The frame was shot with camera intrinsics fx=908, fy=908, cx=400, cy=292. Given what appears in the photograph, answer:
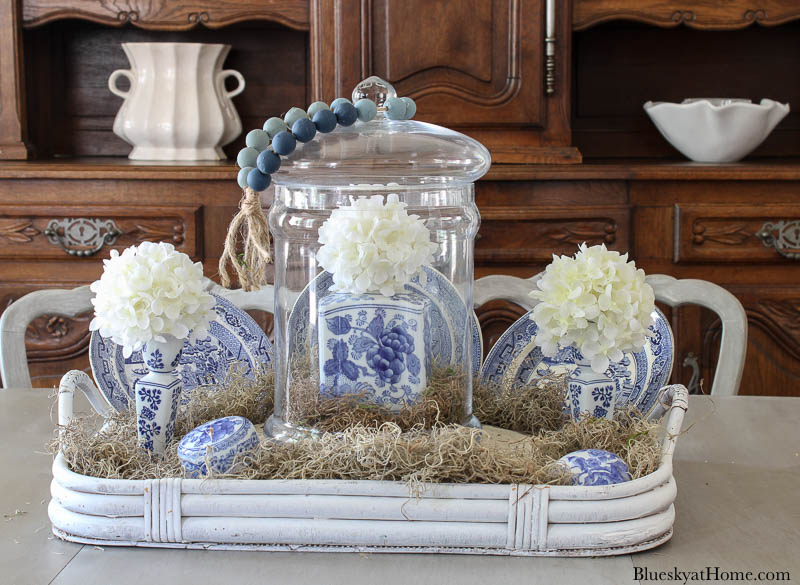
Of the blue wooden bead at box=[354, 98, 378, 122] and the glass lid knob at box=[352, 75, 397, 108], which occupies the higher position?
the glass lid knob at box=[352, 75, 397, 108]

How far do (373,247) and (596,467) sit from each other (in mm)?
267

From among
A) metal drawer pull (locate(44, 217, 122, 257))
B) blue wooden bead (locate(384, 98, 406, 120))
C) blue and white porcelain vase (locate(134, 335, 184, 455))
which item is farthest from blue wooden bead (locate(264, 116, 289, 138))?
metal drawer pull (locate(44, 217, 122, 257))

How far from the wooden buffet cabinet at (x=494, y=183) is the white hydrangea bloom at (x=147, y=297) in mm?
1139

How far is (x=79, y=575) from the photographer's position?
0.66 m

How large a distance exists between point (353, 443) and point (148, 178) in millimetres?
1317

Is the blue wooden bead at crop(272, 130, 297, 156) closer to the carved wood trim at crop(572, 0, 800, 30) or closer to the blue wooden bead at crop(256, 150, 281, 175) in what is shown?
the blue wooden bead at crop(256, 150, 281, 175)

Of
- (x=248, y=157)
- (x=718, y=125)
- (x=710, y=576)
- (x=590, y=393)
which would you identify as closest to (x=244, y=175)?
(x=248, y=157)

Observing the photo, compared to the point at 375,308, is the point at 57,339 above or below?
below

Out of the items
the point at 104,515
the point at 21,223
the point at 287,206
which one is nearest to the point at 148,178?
the point at 21,223

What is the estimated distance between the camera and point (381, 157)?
90cm

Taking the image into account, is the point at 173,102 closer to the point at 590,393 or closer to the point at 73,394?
the point at 73,394

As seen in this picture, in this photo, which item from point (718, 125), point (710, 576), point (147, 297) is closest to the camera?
point (710, 576)

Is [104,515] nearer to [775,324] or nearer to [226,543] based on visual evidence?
[226,543]

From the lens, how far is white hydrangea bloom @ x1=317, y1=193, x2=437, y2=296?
810 millimetres
